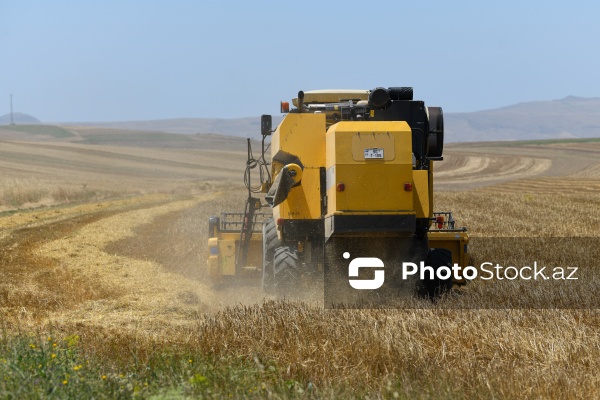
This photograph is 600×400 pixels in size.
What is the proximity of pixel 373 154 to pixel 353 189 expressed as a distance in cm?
42

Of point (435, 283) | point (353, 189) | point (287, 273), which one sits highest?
point (353, 189)

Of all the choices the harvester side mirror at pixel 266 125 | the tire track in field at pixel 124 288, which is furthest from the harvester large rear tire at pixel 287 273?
the harvester side mirror at pixel 266 125

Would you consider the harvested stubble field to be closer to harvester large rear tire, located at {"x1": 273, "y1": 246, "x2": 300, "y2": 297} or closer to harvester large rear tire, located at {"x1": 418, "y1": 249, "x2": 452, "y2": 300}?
harvester large rear tire, located at {"x1": 418, "y1": 249, "x2": 452, "y2": 300}

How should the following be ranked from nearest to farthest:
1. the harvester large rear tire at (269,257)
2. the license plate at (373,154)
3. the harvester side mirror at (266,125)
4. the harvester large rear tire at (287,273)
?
1. the license plate at (373,154)
2. the harvester large rear tire at (287,273)
3. the harvester large rear tire at (269,257)
4. the harvester side mirror at (266,125)

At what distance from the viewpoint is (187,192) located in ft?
138

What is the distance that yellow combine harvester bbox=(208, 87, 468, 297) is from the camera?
9562mm

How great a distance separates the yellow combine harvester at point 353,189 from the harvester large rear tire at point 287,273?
1 cm

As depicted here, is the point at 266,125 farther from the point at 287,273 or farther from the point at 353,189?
the point at 353,189

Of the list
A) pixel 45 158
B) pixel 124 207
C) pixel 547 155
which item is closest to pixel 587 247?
pixel 124 207

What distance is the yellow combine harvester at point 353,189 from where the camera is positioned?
9.56 metres

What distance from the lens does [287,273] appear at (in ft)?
34.3

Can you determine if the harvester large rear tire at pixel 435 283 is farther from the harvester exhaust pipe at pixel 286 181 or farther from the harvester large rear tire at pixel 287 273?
the harvester exhaust pipe at pixel 286 181

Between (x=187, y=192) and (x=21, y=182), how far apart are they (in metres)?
7.71

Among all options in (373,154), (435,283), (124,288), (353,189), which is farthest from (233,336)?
(124,288)
